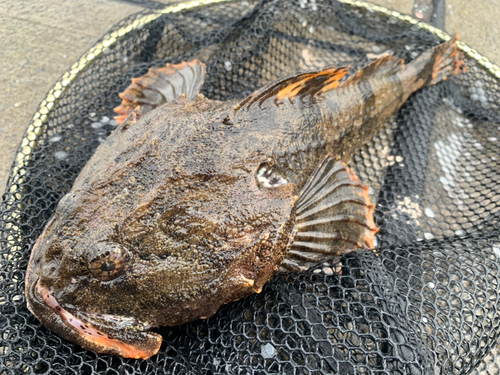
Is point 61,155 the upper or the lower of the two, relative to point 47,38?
lower

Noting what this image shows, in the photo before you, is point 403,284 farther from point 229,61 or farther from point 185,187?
point 229,61

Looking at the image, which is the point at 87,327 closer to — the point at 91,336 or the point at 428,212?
the point at 91,336

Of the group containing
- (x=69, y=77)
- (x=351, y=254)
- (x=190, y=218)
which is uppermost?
(x=69, y=77)

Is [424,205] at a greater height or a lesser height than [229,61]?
lesser

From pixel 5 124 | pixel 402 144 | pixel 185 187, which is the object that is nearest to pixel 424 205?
pixel 402 144

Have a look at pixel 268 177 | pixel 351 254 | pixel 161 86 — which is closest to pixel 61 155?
pixel 161 86

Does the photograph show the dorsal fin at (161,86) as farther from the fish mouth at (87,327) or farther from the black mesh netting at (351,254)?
the fish mouth at (87,327)

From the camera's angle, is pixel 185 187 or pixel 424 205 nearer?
pixel 185 187

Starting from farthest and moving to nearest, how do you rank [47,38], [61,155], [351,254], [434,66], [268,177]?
[47,38] → [434,66] → [61,155] → [351,254] → [268,177]
